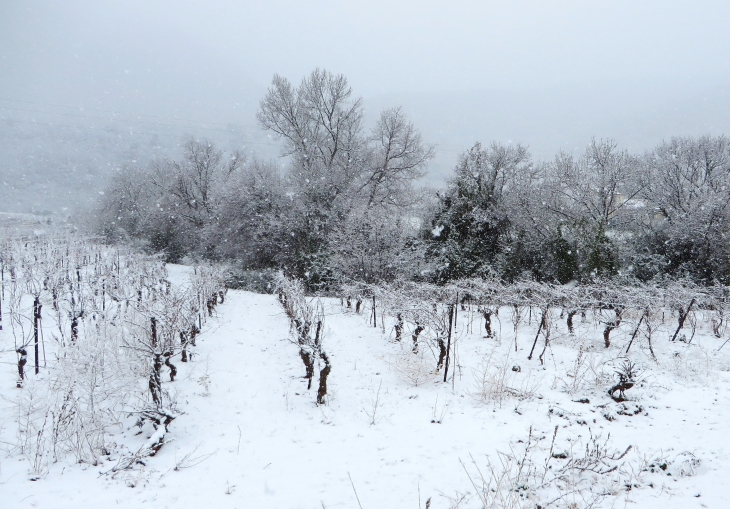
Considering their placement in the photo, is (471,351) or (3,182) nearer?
(471,351)

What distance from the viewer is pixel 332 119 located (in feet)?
87.1

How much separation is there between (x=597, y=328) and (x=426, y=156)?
55.7 ft

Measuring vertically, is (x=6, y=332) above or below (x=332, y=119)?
below

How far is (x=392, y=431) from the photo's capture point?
6.19m

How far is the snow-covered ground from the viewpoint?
177 inches

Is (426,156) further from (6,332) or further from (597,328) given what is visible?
(6,332)

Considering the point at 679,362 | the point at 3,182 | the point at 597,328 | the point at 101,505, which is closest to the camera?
the point at 101,505

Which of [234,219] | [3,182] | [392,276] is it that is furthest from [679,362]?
[3,182]

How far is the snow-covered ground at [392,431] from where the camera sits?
449 cm

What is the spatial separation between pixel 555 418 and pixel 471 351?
3802mm

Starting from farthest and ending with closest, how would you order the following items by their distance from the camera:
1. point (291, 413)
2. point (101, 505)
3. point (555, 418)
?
point (291, 413), point (555, 418), point (101, 505)

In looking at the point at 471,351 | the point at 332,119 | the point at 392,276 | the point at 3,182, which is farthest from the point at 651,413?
the point at 3,182

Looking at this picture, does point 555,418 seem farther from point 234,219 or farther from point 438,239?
point 234,219

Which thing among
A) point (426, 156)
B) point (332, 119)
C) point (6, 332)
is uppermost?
point (332, 119)
